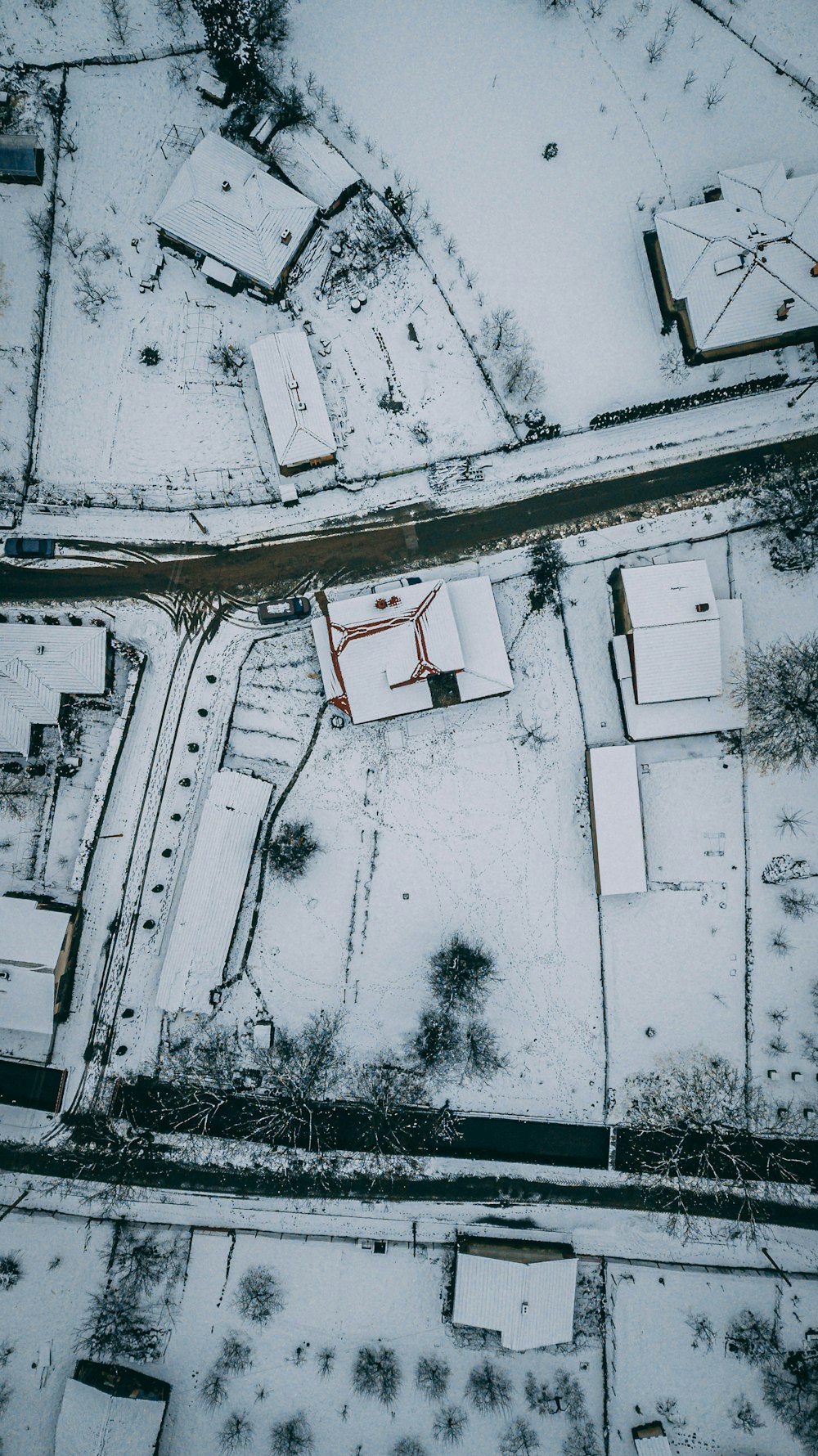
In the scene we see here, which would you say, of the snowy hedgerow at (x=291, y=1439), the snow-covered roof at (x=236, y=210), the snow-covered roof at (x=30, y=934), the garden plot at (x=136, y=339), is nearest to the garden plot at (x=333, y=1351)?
the snowy hedgerow at (x=291, y=1439)

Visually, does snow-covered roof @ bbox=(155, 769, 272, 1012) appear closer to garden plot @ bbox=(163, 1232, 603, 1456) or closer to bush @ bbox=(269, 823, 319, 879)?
bush @ bbox=(269, 823, 319, 879)

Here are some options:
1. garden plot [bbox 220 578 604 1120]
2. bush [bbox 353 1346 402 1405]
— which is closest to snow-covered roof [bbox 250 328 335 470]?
garden plot [bbox 220 578 604 1120]

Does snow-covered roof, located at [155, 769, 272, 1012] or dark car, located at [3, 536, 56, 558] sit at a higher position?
dark car, located at [3, 536, 56, 558]

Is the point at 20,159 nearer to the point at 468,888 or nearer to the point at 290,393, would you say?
the point at 290,393

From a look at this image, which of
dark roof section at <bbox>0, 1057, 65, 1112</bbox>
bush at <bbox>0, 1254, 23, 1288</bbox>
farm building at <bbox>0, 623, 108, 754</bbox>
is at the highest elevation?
farm building at <bbox>0, 623, 108, 754</bbox>

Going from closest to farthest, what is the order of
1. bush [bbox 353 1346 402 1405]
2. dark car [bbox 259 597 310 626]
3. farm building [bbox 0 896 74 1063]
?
farm building [bbox 0 896 74 1063], bush [bbox 353 1346 402 1405], dark car [bbox 259 597 310 626]

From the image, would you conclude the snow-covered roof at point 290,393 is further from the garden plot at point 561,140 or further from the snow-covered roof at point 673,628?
the snow-covered roof at point 673,628

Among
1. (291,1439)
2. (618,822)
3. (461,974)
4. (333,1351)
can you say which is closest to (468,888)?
(461,974)
